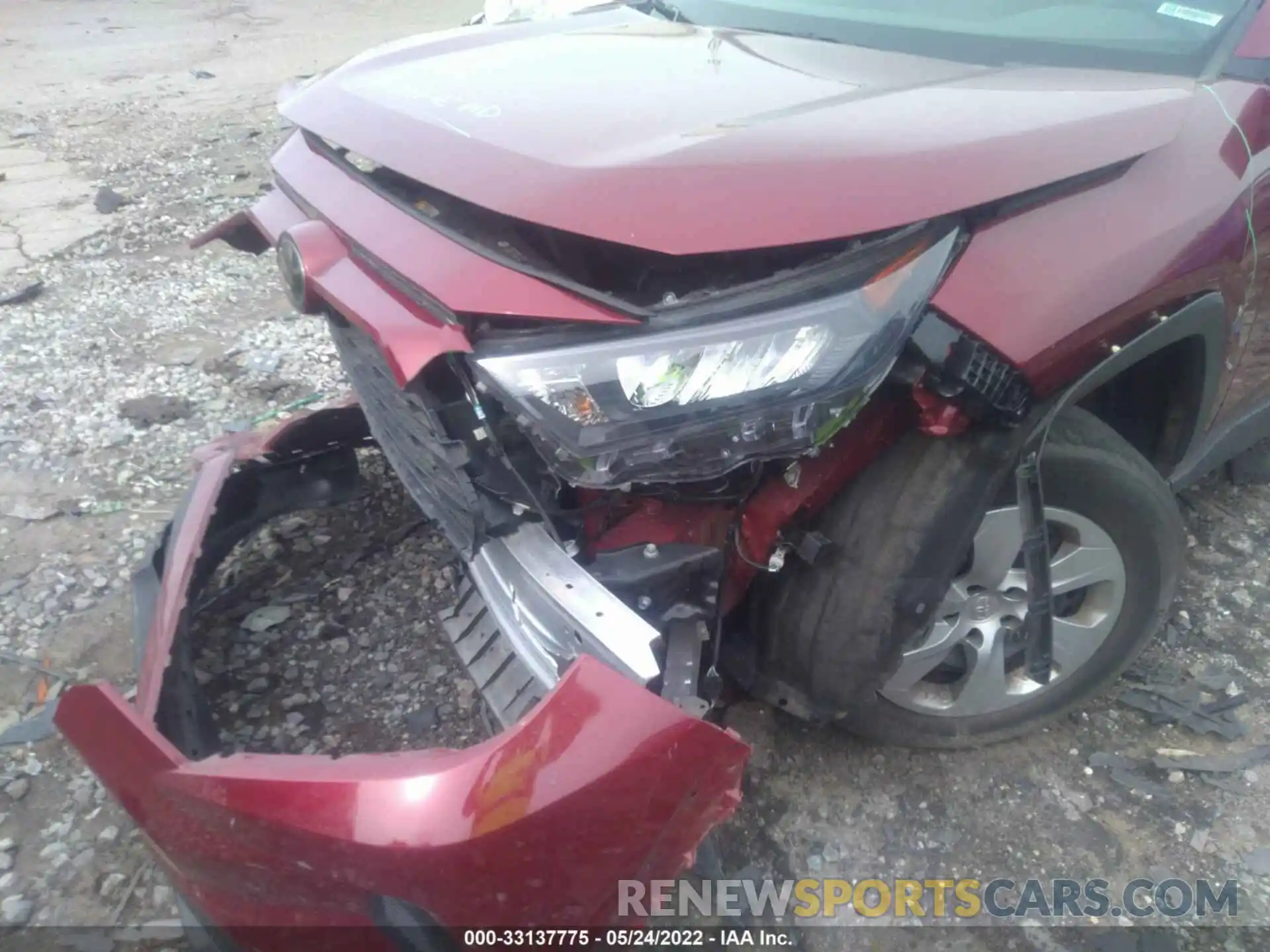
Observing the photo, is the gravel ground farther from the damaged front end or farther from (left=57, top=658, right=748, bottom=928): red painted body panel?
(left=57, top=658, right=748, bottom=928): red painted body panel

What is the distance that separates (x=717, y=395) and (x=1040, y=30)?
4.70ft

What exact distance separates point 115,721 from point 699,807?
887mm

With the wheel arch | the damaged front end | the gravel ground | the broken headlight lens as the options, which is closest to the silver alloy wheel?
the wheel arch

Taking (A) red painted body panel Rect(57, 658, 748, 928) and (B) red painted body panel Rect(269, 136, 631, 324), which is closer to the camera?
(A) red painted body panel Rect(57, 658, 748, 928)

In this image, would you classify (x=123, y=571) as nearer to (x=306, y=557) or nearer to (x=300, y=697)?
(x=306, y=557)

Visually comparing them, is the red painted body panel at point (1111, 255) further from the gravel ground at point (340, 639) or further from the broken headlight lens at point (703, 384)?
the gravel ground at point (340, 639)

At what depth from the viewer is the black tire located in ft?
5.70

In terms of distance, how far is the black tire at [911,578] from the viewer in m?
1.74

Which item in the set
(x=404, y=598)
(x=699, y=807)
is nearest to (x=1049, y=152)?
(x=699, y=807)

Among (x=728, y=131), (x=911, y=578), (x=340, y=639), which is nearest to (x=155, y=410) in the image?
(x=340, y=639)

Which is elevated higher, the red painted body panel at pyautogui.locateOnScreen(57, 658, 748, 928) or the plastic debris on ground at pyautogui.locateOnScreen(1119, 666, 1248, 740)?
the red painted body panel at pyautogui.locateOnScreen(57, 658, 748, 928)

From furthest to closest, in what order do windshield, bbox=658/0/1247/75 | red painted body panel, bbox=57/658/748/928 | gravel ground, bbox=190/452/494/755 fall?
gravel ground, bbox=190/452/494/755
windshield, bbox=658/0/1247/75
red painted body panel, bbox=57/658/748/928

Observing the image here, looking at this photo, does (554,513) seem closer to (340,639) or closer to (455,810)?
(455,810)

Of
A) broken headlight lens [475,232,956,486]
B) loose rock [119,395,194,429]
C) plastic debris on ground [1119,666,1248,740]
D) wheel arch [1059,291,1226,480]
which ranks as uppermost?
broken headlight lens [475,232,956,486]
